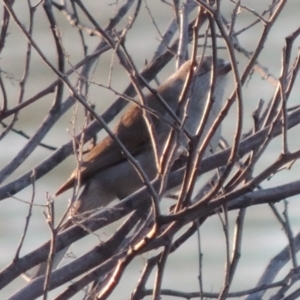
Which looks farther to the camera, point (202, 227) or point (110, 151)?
point (202, 227)

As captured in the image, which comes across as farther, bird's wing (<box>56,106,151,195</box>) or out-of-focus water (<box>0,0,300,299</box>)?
out-of-focus water (<box>0,0,300,299</box>)

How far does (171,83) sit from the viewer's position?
6066 mm

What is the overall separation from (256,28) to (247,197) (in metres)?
4.80

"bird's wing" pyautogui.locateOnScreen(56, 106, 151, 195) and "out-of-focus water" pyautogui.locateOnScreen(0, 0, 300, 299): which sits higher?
"out-of-focus water" pyautogui.locateOnScreen(0, 0, 300, 299)

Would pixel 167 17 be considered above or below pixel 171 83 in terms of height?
above

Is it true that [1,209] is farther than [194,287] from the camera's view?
Yes

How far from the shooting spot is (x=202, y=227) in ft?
26.1

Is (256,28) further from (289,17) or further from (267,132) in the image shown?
(267,132)

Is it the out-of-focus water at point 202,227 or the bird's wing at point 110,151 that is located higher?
the out-of-focus water at point 202,227

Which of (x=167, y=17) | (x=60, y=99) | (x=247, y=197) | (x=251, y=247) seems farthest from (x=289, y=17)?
(x=247, y=197)

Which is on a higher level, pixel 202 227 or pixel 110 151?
pixel 202 227

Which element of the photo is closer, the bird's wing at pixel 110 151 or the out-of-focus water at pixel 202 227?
the bird's wing at pixel 110 151

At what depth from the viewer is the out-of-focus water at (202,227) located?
7.77 metres

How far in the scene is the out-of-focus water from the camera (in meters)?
7.77
